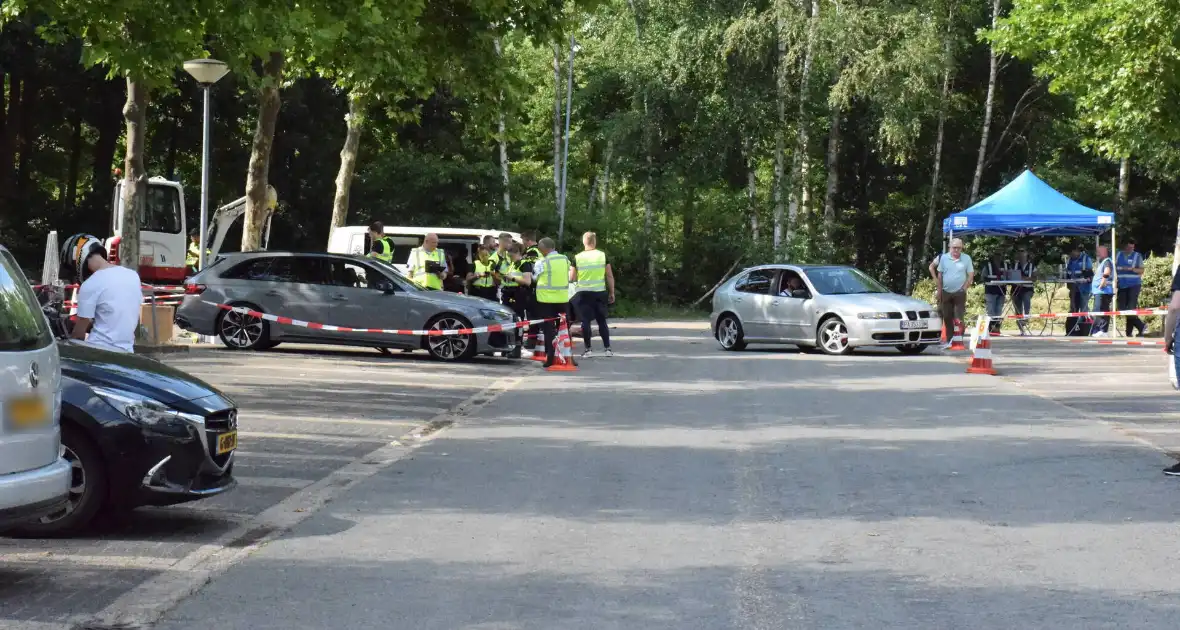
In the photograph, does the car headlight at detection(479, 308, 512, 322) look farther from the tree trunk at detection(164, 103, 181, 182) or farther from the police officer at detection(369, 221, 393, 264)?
the tree trunk at detection(164, 103, 181, 182)

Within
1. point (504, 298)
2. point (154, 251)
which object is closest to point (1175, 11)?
point (504, 298)

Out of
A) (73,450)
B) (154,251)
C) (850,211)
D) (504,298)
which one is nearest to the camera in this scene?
(73,450)

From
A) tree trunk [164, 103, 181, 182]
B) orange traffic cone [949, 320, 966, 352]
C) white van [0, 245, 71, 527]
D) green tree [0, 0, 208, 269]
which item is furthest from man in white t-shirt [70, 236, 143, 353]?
tree trunk [164, 103, 181, 182]

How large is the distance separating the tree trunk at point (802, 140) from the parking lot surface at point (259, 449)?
25079mm

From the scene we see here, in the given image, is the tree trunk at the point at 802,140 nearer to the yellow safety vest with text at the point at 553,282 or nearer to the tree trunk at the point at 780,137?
the tree trunk at the point at 780,137

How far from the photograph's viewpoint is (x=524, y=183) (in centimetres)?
4997

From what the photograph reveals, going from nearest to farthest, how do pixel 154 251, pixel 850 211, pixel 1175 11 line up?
1. pixel 1175 11
2. pixel 154 251
3. pixel 850 211

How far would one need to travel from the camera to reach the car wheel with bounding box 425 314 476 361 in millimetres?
22469

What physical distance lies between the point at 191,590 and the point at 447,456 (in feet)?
16.6

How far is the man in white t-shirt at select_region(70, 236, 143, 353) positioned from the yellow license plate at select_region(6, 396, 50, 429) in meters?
4.65

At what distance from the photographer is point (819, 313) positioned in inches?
985

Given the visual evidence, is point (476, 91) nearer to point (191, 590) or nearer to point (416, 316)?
point (416, 316)

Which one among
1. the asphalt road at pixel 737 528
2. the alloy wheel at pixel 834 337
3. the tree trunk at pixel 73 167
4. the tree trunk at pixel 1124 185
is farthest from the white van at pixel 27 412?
the tree trunk at pixel 1124 185

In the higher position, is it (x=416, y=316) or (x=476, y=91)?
(x=476, y=91)
